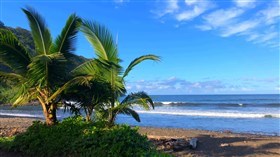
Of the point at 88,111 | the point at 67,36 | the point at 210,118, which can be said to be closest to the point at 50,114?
the point at 88,111

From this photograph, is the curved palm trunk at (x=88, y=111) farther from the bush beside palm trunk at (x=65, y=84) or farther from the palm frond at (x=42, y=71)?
the palm frond at (x=42, y=71)

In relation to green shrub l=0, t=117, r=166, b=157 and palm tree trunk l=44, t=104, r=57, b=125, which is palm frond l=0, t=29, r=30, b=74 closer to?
palm tree trunk l=44, t=104, r=57, b=125

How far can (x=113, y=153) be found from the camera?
21.5 ft

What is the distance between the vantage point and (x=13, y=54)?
826cm

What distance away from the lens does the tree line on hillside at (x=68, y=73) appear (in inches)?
318

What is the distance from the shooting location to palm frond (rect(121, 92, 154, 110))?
8.16 meters

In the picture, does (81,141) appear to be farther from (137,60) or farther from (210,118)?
(210,118)

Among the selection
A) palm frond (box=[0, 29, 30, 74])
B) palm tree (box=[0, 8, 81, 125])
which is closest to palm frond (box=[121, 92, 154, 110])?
palm tree (box=[0, 8, 81, 125])

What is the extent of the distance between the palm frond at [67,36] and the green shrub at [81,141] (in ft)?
5.84

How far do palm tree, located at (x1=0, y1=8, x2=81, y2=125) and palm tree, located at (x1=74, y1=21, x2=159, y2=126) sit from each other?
455 mm

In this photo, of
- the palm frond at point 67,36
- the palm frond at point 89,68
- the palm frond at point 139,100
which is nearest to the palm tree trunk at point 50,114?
the palm frond at point 89,68

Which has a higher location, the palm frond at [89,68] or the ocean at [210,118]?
the palm frond at [89,68]

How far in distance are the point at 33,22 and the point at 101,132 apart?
3.31 m

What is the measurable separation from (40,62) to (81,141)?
80.9 inches
